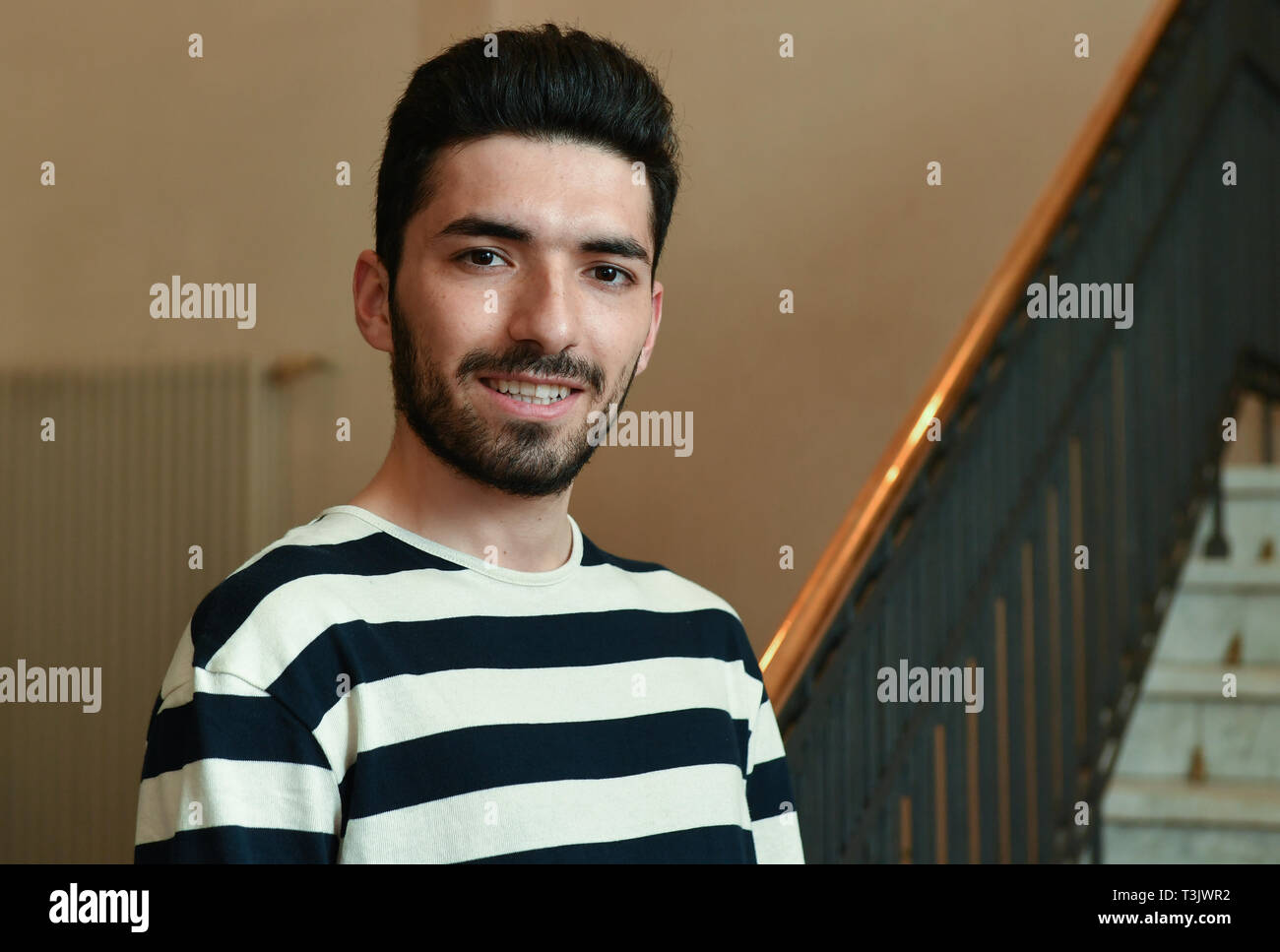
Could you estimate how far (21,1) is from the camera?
351 centimetres

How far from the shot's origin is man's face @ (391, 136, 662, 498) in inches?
38.9

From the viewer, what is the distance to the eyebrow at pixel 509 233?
984 mm

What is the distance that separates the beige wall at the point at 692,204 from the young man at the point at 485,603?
94.2 inches

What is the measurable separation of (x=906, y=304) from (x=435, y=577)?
2.73 m

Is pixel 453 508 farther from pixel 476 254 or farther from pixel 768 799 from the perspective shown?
pixel 768 799

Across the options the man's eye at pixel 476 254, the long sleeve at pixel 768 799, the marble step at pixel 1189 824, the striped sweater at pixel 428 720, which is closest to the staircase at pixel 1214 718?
the marble step at pixel 1189 824

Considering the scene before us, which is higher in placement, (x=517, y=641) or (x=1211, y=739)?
(x=517, y=641)

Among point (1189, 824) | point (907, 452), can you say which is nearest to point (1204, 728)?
point (1189, 824)

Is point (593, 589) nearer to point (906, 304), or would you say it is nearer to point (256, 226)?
point (906, 304)

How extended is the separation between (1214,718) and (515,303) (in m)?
2.27

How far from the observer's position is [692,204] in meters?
3.54

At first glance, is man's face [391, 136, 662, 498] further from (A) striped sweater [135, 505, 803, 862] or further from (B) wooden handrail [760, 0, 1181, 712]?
(B) wooden handrail [760, 0, 1181, 712]

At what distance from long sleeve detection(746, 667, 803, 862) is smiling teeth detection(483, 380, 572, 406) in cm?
39
